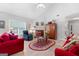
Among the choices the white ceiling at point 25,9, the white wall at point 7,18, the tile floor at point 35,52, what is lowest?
the tile floor at point 35,52

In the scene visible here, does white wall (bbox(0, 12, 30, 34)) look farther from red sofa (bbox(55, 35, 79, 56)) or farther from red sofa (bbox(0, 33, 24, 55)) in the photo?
red sofa (bbox(55, 35, 79, 56))

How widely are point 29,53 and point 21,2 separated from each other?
0.77 m

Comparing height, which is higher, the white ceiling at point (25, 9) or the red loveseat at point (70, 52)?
the white ceiling at point (25, 9)

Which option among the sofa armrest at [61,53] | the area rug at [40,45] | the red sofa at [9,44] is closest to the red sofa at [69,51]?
the sofa armrest at [61,53]

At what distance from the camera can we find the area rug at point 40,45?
5.20ft

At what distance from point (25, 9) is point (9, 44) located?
65 cm

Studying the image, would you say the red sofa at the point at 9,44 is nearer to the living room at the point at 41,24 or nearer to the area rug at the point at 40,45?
the living room at the point at 41,24

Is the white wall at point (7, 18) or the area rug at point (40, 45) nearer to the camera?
the white wall at point (7, 18)

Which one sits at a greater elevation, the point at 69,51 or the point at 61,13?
the point at 61,13

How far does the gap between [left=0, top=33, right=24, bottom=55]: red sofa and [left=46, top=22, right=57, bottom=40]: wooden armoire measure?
415 mm

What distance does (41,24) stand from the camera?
147 cm

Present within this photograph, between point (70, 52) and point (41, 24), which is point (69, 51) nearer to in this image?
point (70, 52)

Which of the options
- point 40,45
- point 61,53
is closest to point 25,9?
point 40,45

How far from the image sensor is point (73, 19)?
141 cm
